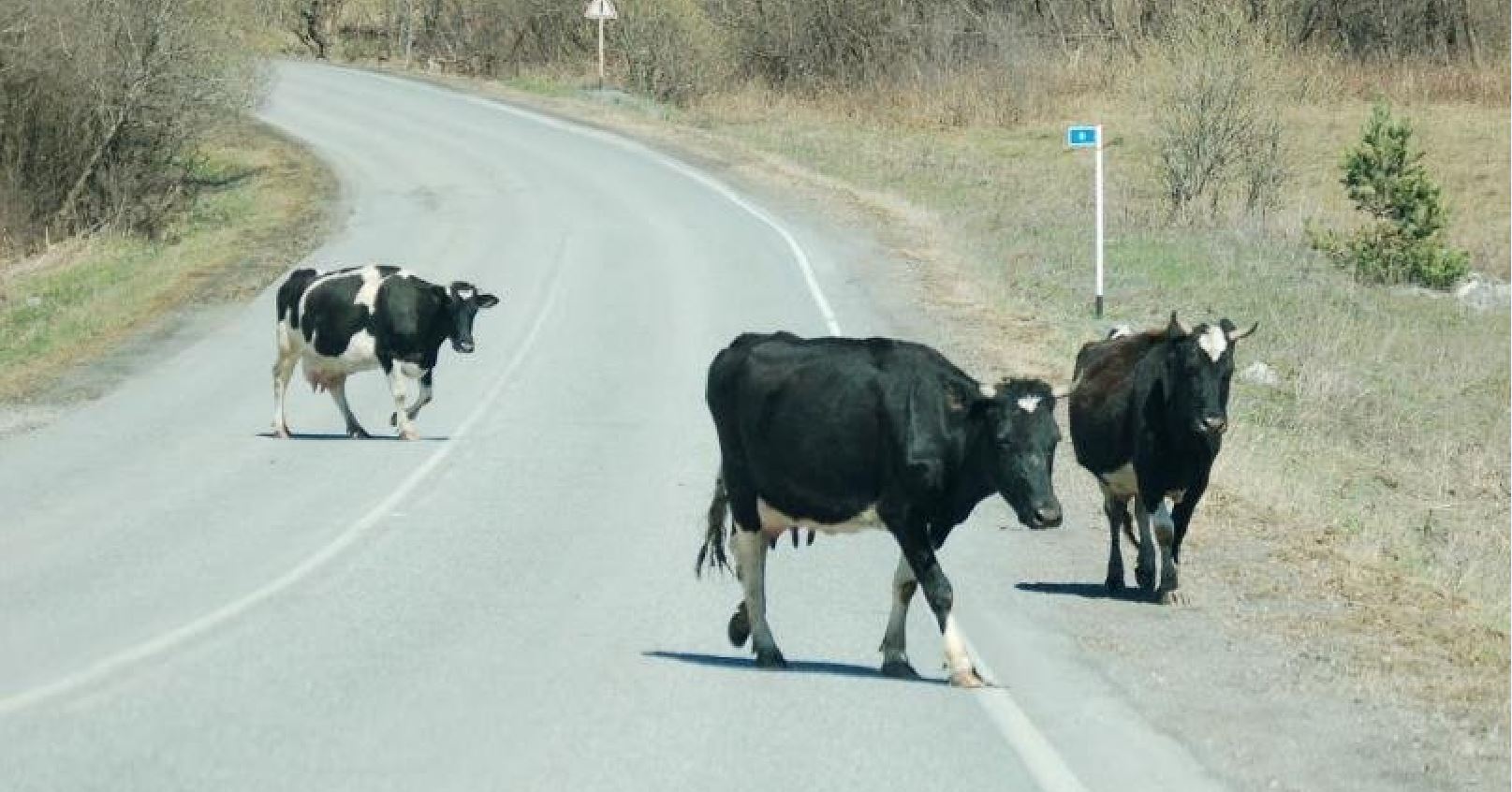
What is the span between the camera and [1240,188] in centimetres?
5022

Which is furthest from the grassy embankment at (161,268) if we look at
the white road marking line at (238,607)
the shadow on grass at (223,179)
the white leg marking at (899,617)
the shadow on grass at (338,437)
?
the white leg marking at (899,617)

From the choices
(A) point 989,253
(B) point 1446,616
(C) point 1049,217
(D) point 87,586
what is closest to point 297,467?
(D) point 87,586

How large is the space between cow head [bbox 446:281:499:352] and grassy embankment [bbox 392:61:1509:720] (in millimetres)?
6931

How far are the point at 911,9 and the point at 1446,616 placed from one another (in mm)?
64910

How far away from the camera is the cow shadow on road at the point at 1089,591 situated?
14328 mm

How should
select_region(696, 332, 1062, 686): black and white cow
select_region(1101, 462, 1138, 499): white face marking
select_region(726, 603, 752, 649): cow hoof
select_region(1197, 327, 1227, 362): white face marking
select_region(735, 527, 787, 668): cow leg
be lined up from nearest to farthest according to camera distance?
select_region(696, 332, 1062, 686): black and white cow < select_region(735, 527, 787, 668): cow leg < select_region(726, 603, 752, 649): cow hoof < select_region(1197, 327, 1227, 362): white face marking < select_region(1101, 462, 1138, 499): white face marking

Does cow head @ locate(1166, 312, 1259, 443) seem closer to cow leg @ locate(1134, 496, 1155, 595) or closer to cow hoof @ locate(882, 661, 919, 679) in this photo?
cow leg @ locate(1134, 496, 1155, 595)

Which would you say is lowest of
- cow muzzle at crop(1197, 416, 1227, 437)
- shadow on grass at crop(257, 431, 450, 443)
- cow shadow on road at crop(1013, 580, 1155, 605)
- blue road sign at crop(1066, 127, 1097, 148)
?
shadow on grass at crop(257, 431, 450, 443)

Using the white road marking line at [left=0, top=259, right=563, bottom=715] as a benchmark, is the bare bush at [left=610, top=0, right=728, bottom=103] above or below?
above

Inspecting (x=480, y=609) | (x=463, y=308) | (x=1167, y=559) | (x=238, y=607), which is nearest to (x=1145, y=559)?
(x=1167, y=559)

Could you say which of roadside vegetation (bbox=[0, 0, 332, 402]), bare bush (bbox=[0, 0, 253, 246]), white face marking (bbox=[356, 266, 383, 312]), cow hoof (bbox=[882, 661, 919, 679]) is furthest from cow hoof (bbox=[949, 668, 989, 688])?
bare bush (bbox=[0, 0, 253, 246])

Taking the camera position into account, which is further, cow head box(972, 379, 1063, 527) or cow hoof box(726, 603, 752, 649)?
cow hoof box(726, 603, 752, 649)

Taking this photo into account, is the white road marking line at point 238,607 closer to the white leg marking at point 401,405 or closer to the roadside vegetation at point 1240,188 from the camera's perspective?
the white leg marking at point 401,405

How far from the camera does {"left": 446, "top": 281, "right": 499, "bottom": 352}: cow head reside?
862 inches
